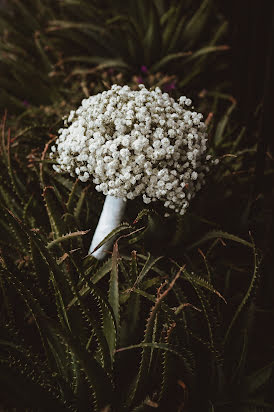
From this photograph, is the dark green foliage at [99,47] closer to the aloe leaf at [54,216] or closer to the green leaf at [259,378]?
the aloe leaf at [54,216]

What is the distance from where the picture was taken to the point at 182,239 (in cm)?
106

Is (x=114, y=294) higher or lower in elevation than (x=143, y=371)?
higher

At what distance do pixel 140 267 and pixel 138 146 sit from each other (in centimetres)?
39

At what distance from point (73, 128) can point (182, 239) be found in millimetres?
436

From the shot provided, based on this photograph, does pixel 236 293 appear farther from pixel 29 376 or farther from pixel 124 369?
pixel 29 376

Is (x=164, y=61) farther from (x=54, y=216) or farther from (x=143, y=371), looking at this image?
(x=143, y=371)

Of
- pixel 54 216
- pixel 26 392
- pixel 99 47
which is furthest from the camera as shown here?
pixel 99 47

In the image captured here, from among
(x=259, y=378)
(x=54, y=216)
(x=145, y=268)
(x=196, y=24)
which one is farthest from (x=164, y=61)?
(x=259, y=378)

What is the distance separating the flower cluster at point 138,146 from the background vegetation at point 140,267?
9cm

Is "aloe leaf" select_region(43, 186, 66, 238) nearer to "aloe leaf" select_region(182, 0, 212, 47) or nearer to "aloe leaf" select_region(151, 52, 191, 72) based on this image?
"aloe leaf" select_region(151, 52, 191, 72)

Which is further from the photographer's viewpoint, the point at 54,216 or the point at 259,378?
the point at 54,216

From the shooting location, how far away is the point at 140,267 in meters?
1.02

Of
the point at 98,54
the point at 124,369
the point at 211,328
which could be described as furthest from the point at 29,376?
the point at 98,54

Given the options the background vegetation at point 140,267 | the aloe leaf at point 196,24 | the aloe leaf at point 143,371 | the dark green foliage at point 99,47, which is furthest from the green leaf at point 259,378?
the aloe leaf at point 196,24
